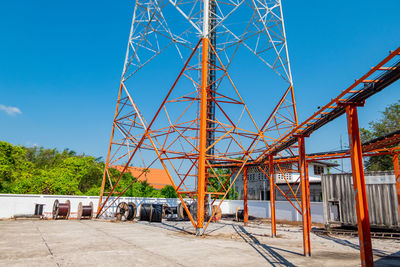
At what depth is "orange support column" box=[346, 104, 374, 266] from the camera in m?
6.27

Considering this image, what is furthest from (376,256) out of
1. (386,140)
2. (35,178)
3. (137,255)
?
(35,178)

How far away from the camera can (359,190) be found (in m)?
6.47

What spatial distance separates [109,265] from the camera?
7.49 m

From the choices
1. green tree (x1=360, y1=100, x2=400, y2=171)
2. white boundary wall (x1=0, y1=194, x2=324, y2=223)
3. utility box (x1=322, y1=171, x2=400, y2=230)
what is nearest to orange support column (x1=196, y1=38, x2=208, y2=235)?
utility box (x1=322, y1=171, x2=400, y2=230)

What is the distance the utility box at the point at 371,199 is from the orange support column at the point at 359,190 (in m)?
11.4

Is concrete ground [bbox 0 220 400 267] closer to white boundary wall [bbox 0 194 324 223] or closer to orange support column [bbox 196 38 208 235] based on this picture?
orange support column [bbox 196 38 208 235]

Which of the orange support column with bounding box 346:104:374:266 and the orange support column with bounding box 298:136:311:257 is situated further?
the orange support column with bounding box 298:136:311:257

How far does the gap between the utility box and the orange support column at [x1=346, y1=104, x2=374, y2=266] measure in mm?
11390

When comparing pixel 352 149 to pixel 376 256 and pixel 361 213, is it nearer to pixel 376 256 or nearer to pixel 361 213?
pixel 361 213

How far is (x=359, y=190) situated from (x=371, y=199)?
1309 cm

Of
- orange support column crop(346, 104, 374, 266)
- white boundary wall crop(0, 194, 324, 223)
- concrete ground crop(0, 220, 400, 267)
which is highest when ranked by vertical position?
orange support column crop(346, 104, 374, 266)

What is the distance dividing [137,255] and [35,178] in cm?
2554

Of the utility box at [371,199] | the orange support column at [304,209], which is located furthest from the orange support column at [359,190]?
the utility box at [371,199]

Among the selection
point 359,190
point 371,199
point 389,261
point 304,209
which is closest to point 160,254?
point 304,209
